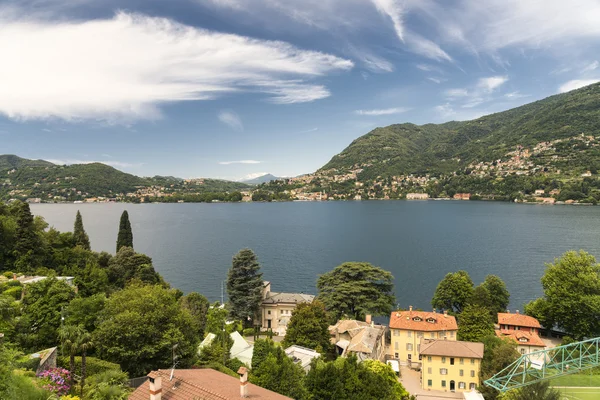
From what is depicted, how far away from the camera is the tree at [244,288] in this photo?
3956 cm

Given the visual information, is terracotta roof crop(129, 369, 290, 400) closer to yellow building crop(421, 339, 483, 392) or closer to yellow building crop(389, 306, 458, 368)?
yellow building crop(421, 339, 483, 392)

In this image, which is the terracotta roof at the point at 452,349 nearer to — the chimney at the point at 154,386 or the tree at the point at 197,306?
the tree at the point at 197,306

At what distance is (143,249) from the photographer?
86375mm

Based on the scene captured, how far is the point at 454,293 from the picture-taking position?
41.4 m

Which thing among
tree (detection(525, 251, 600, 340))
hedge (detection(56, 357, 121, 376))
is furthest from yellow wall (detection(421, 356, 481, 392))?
hedge (detection(56, 357, 121, 376))

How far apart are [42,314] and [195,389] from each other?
50.0 ft

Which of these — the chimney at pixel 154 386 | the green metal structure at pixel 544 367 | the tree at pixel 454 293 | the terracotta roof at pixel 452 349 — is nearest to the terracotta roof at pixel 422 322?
the terracotta roof at pixel 452 349

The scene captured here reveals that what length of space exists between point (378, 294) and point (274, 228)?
84459 mm

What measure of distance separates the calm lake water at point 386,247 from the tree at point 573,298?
10.8 metres

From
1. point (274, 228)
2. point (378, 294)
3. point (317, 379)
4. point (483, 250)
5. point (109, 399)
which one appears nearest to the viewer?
point (109, 399)

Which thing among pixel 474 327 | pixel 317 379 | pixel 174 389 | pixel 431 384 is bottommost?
pixel 431 384

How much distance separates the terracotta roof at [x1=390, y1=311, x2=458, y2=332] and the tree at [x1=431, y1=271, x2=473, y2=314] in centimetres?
789

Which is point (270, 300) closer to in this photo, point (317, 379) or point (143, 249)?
point (317, 379)

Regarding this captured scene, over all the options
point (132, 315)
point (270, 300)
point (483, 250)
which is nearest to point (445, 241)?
point (483, 250)
